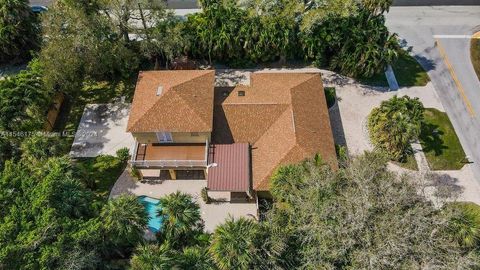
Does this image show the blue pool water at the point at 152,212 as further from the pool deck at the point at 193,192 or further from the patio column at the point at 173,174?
the patio column at the point at 173,174

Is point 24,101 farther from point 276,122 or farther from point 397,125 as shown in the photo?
point 397,125

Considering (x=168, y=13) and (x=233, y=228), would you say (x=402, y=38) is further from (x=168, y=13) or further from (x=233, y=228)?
(x=233, y=228)

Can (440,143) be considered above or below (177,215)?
below

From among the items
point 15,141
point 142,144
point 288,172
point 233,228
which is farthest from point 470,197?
point 15,141

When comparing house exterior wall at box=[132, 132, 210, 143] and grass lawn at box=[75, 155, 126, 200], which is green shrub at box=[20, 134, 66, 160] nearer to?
grass lawn at box=[75, 155, 126, 200]

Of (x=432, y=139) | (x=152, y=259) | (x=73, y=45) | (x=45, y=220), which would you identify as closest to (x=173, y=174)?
(x=45, y=220)

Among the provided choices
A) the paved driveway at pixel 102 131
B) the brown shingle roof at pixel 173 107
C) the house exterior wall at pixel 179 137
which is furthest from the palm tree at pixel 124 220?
the paved driveway at pixel 102 131
